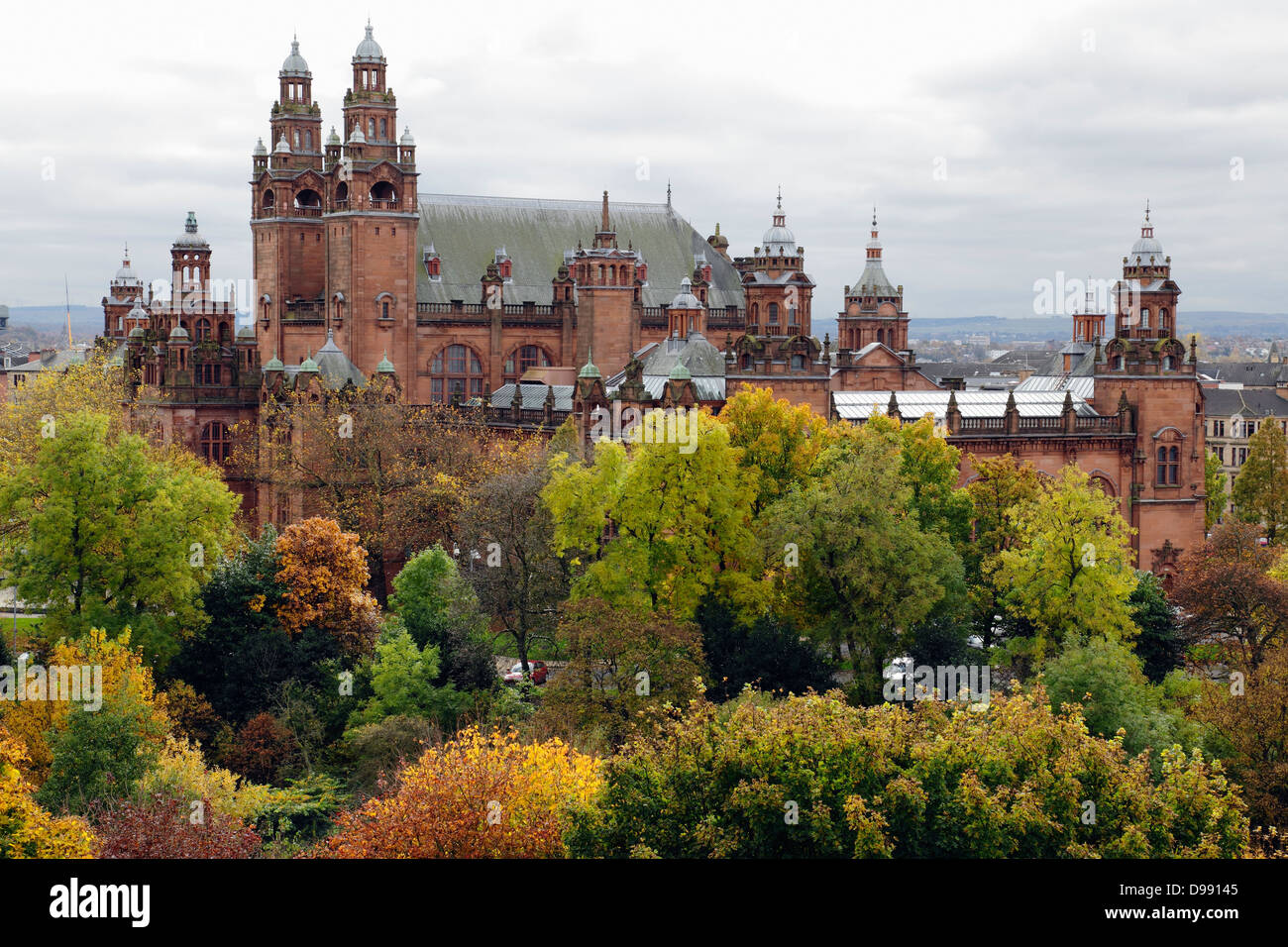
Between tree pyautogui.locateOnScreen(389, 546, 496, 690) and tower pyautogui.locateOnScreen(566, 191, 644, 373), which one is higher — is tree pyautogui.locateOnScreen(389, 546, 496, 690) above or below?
below

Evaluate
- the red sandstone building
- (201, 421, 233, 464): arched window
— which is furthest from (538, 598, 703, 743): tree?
(201, 421, 233, 464): arched window

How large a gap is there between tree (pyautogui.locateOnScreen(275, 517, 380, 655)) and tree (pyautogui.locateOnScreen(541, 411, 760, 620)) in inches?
341

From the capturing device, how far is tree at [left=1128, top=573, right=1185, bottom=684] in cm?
5900

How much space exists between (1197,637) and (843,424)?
15.6 meters

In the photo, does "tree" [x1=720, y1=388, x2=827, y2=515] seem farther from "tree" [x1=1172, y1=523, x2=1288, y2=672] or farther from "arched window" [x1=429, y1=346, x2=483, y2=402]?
"arched window" [x1=429, y1=346, x2=483, y2=402]

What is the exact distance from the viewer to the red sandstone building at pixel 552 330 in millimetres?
81562

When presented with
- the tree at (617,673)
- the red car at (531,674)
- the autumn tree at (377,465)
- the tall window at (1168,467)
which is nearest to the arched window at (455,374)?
the autumn tree at (377,465)

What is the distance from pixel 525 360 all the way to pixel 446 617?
37.0 m

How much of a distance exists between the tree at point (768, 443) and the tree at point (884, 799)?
88.5 feet

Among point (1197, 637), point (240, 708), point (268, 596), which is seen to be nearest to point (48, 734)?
point (240, 708)

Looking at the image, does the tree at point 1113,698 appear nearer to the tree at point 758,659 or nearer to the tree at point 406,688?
the tree at point 758,659

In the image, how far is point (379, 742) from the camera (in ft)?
168

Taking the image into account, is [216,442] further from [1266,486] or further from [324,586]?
[1266,486]
